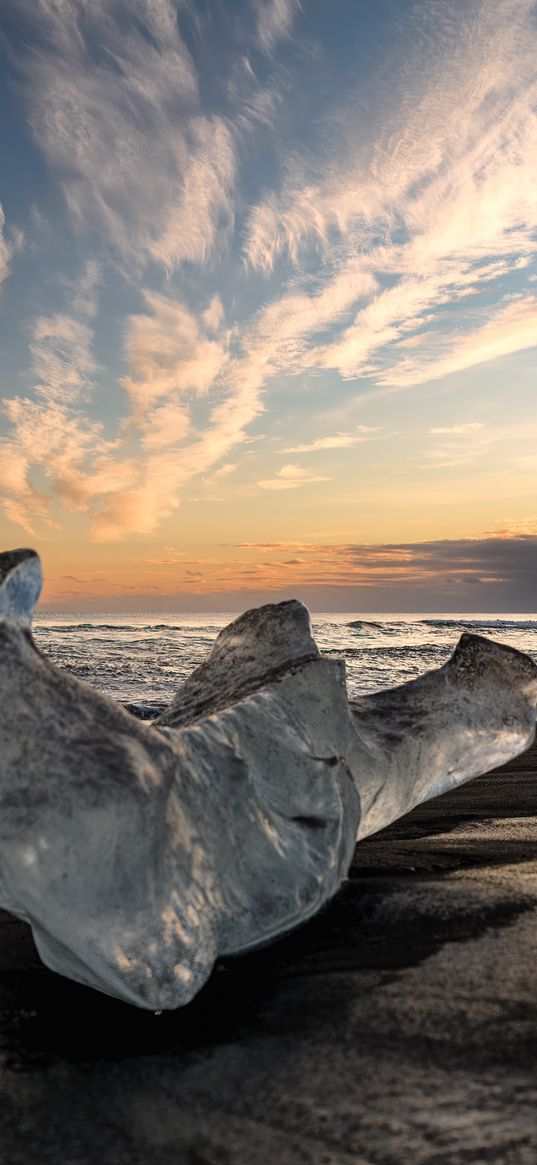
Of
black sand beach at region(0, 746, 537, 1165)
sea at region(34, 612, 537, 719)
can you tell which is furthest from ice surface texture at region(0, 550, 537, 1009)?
sea at region(34, 612, 537, 719)

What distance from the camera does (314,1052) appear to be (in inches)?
55.7

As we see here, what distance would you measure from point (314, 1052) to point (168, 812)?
1.67ft

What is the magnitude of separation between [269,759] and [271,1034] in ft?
2.03

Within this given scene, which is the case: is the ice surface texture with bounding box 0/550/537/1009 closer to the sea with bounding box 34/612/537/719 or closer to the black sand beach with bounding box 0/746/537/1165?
the black sand beach with bounding box 0/746/537/1165

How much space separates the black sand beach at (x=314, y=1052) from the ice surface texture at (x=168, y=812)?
0.10 m

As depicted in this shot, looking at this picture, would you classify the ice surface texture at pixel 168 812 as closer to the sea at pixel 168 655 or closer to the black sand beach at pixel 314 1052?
the black sand beach at pixel 314 1052

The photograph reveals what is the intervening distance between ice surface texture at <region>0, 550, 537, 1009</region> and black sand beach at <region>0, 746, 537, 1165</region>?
0.32 ft

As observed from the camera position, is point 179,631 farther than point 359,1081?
A: Yes

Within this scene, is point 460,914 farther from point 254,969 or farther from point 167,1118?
point 167,1118

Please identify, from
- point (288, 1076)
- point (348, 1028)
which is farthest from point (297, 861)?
point (288, 1076)

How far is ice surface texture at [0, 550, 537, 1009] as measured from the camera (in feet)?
5.07

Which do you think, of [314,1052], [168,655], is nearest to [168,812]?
[314,1052]

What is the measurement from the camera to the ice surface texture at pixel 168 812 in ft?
5.07

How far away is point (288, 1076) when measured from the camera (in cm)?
134
